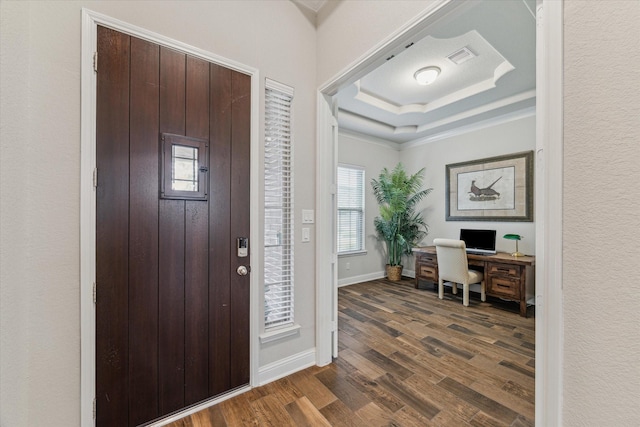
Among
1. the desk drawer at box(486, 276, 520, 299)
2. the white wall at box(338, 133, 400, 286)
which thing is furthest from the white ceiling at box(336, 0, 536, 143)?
the desk drawer at box(486, 276, 520, 299)

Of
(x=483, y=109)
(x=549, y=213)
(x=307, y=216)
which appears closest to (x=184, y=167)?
(x=307, y=216)

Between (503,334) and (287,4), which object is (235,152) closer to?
(287,4)

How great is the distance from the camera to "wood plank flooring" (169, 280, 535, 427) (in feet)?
5.24

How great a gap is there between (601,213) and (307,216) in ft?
5.48

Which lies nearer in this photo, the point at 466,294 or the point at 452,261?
the point at 466,294

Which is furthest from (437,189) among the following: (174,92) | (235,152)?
(174,92)

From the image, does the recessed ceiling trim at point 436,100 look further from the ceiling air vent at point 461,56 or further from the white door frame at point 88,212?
the white door frame at point 88,212

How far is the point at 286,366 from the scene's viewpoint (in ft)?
6.63

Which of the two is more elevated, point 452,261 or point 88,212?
point 88,212

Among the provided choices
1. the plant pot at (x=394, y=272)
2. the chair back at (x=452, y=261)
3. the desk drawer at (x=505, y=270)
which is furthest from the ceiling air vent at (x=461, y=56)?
the plant pot at (x=394, y=272)

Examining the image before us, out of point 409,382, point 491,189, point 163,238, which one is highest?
point 491,189

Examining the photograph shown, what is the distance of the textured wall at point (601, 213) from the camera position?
2.59 ft

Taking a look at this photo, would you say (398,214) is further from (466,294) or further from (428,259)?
(466,294)

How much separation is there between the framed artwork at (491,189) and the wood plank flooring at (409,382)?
5.35ft
